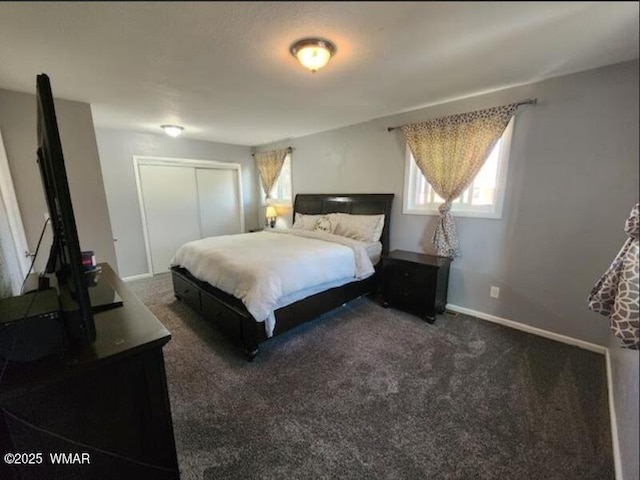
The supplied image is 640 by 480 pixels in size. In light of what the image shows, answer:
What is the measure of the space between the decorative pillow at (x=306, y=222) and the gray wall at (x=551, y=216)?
52.6 inches

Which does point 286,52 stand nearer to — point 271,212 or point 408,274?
point 408,274

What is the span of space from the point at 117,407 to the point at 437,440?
1.55m

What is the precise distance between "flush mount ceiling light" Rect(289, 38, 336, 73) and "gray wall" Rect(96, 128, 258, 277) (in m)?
3.43

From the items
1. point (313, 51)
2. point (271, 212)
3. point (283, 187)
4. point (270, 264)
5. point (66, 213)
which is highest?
point (313, 51)

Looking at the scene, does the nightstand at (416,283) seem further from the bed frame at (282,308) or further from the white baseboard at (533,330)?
the bed frame at (282,308)

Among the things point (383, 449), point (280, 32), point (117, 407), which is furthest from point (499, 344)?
point (280, 32)

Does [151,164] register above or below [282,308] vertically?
above

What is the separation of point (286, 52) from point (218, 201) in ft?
12.4

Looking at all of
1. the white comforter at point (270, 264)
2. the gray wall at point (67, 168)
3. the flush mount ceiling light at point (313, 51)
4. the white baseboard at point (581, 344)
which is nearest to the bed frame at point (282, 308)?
the white comforter at point (270, 264)

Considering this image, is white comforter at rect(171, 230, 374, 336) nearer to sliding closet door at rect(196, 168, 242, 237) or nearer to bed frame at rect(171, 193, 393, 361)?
bed frame at rect(171, 193, 393, 361)

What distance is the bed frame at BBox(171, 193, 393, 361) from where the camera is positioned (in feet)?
7.02

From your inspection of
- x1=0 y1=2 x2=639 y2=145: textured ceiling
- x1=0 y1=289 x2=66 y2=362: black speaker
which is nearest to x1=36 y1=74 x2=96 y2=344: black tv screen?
x1=0 y1=289 x2=66 y2=362: black speaker

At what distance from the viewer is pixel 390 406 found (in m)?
1.68

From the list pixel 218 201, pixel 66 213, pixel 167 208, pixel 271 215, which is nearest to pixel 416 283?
pixel 66 213
